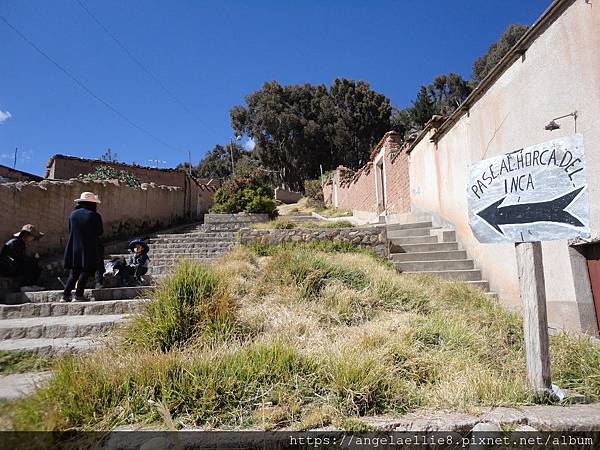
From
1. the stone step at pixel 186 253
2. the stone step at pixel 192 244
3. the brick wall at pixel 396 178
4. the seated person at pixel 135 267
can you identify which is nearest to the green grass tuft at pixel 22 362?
the seated person at pixel 135 267

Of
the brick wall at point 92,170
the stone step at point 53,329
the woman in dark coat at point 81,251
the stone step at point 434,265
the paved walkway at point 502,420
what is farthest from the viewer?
the brick wall at point 92,170

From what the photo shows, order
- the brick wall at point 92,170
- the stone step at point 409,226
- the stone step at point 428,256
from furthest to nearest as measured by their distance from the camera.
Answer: the brick wall at point 92,170
the stone step at point 409,226
the stone step at point 428,256

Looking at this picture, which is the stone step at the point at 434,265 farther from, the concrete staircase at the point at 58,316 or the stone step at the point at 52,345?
the stone step at the point at 52,345

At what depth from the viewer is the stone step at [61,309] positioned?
443 centimetres

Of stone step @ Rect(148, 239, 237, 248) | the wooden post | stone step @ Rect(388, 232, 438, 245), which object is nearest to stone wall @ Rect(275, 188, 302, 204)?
stone step @ Rect(148, 239, 237, 248)

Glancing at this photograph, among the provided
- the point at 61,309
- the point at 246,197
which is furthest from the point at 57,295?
the point at 246,197

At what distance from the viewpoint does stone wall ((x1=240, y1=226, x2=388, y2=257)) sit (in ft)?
24.1

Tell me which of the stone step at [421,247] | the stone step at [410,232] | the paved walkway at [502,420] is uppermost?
the stone step at [410,232]

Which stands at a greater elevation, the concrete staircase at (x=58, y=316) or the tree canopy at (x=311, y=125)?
the tree canopy at (x=311, y=125)

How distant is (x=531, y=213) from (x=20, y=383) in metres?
4.27

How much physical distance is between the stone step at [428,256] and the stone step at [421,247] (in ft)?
0.73

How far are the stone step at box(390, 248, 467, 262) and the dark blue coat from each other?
543 cm

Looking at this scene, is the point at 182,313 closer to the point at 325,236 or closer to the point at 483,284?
the point at 325,236

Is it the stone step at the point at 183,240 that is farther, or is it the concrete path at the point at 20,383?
the stone step at the point at 183,240
